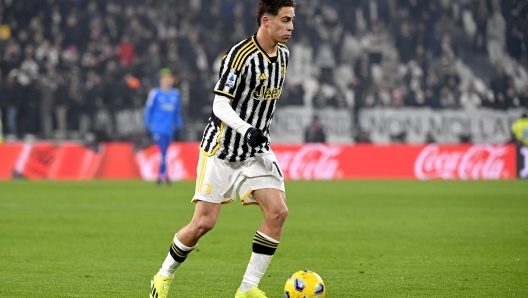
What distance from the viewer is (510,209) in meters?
12.9

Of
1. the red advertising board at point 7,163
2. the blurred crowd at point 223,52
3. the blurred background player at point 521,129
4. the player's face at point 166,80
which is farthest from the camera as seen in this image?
the blurred background player at point 521,129

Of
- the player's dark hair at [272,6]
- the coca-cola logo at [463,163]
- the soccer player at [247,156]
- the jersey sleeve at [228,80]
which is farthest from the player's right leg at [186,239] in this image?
the coca-cola logo at [463,163]

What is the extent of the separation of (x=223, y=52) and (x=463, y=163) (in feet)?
24.4

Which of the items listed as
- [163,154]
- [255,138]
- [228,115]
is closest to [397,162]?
[163,154]

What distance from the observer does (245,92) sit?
217 inches

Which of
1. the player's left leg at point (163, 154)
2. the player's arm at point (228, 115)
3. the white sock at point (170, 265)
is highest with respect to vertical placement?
the player's arm at point (228, 115)

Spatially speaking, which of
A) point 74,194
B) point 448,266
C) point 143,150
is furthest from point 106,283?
point 143,150

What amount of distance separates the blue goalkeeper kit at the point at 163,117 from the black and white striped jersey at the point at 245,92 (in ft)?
41.2

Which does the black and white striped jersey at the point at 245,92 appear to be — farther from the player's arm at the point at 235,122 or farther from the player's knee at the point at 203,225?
the player's knee at the point at 203,225

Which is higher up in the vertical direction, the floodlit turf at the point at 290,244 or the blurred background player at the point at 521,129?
the floodlit turf at the point at 290,244

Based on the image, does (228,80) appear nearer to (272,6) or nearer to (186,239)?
(272,6)

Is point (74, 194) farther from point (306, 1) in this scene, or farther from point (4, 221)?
point (306, 1)

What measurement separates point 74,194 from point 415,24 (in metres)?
13.2

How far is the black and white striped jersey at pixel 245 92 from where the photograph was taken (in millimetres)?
5434
